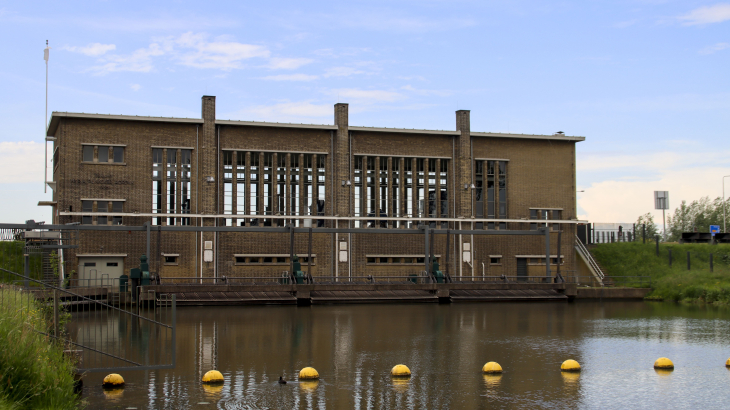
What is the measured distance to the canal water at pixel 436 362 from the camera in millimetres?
11719

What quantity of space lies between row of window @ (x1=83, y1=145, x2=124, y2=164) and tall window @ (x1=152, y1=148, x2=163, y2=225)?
73.3 inches

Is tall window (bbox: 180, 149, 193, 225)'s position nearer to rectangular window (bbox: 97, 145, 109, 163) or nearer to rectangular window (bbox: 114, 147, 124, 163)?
rectangular window (bbox: 114, 147, 124, 163)

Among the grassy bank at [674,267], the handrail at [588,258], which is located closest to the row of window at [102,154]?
the handrail at [588,258]

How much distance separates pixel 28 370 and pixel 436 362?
877 centimetres

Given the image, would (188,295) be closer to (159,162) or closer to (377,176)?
(159,162)

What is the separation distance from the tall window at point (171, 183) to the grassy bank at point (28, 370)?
3209 centimetres

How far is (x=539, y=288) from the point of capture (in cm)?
4003

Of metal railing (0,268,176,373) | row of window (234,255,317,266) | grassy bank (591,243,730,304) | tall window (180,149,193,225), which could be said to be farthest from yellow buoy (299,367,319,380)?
tall window (180,149,193,225)

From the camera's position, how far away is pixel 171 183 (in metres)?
43.0

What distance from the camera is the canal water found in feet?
38.4

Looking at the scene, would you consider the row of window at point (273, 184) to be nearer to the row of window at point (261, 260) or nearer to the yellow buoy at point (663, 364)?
the row of window at point (261, 260)

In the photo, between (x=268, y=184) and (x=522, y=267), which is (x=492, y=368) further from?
(x=522, y=267)

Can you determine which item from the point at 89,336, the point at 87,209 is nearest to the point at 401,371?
the point at 89,336

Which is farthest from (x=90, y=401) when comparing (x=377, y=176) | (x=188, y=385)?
(x=377, y=176)
